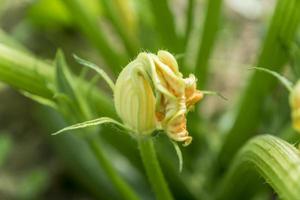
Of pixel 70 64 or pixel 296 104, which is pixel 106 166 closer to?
pixel 296 104

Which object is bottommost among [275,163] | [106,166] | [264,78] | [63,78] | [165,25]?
[275,163]

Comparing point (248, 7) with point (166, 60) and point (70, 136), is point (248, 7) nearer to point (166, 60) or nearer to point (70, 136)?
point (70, 136)

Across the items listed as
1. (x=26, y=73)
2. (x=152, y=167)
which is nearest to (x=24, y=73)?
(x=26, y=73)

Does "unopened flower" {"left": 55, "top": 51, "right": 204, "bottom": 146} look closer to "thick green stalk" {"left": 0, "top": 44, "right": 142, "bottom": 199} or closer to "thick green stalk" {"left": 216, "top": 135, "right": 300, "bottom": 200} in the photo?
"thick green stalk" {"left": 216, "top": 135, "right": 300, "bottom": 200}

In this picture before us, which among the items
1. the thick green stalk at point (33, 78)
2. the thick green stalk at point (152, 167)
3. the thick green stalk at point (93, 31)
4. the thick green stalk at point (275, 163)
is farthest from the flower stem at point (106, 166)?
the thick green stalk at point (93, 31)

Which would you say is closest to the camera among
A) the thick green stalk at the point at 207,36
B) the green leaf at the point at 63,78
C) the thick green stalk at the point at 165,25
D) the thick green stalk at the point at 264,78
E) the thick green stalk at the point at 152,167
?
the thick green stalk at the point at 152,167

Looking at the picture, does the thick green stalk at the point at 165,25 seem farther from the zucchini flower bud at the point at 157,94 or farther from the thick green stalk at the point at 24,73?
the zucchini flower bud at the point at 157,94
